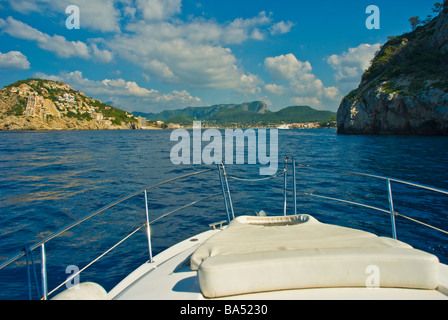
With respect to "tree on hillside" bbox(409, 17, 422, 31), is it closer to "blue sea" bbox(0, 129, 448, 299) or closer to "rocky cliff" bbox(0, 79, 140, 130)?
"blue sea" bbox(0, 129, 448, 299)

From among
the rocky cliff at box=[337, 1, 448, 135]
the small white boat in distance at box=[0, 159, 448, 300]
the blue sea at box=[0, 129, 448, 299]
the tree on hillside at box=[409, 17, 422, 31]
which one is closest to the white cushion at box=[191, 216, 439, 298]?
the small white boat in distance at box=[0, 159, 448, 300]

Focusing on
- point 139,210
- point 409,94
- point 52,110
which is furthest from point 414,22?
point 52,110

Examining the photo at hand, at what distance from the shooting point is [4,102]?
11044 centimetres

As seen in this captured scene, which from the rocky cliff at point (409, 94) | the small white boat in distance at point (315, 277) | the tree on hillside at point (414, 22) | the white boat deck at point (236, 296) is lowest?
the white boat deck at point (236, 296)

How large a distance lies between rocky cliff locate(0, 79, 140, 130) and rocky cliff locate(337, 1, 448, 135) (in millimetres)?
119856

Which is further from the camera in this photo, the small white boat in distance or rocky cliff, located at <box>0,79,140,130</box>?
rocky cliff, located at <box>0,79,140,130</box>

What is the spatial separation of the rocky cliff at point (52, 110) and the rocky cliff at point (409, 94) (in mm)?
119856

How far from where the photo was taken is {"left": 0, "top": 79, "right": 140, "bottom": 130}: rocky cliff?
105750 millimetres

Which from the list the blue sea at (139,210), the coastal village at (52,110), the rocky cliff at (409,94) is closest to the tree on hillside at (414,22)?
the rocky cliff at (409,94)

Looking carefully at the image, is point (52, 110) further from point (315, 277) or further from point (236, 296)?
point (315, 277)

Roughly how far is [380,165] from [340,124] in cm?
5907

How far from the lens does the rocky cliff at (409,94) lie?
1777 inches

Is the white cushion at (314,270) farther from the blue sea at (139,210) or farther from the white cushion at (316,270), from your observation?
the blue sea at (139,210)
